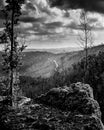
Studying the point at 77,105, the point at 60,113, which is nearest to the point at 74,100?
the point at 77,105

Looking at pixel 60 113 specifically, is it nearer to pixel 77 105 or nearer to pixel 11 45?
pixel 77 105

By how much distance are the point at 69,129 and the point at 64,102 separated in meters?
4.63

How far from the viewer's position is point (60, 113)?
55.5ft

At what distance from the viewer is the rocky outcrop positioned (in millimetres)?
14953

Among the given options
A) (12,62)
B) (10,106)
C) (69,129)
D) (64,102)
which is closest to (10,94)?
(10,106)

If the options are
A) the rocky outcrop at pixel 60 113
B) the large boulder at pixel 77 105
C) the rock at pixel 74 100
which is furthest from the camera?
the rock at pixel 74 100

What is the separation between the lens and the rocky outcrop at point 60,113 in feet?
49.1

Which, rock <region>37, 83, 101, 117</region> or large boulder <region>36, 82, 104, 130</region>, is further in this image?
rock <region>37, 83, 101, 117</region>

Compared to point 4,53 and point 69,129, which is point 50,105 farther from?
point 4,53

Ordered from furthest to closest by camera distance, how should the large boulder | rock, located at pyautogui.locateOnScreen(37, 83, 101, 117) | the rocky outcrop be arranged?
rock, located at pyautogui.locateOnScreen(37, 83, 101, 117) < the large boulder < the rocky outcrop

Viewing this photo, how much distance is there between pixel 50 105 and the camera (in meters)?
19.3

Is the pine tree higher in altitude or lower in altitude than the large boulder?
higher

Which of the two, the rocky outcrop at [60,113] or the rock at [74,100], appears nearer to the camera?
the rocky outcrop at [60,113]

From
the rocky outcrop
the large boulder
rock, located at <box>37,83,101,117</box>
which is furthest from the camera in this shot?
rock, located at <box>37,83,101,117</box>
